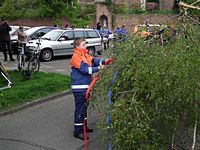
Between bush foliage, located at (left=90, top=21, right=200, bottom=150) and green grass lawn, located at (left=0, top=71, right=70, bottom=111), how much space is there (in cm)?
490

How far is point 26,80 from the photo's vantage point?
1287 centimetres

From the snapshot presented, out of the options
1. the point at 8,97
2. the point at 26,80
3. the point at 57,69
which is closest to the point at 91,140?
the point at 8,97

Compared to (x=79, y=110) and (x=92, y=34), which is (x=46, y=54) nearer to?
(x=92, y=34)

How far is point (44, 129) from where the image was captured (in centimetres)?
814

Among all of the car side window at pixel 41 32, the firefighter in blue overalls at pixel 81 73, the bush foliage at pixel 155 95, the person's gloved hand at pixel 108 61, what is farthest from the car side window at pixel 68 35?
the bush foliage at pixel 155 95

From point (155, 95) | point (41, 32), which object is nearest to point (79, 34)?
point (41, 32)

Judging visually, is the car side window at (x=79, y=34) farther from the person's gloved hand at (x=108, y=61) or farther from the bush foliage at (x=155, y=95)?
the bush foliage at (x=155, y=95)

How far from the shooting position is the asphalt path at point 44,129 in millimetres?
7098

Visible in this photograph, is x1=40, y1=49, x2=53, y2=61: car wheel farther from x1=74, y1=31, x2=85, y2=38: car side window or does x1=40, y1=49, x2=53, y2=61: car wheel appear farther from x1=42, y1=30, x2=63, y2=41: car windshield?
x1=74, y1=31, x2=85, y2=38: car side window

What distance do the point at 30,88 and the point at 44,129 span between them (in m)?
3.32

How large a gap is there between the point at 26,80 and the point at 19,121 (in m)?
4.24

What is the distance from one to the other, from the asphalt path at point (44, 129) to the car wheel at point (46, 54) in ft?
30.8

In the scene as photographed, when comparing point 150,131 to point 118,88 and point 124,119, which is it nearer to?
point 124,119

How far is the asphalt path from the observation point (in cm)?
710
